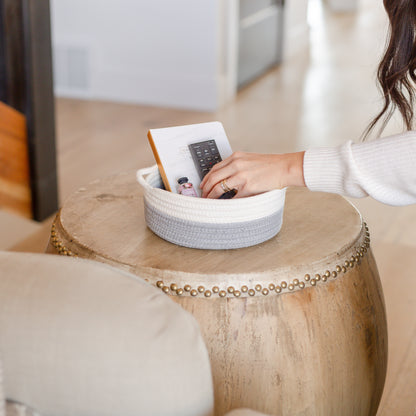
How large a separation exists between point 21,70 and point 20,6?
7.4 inches

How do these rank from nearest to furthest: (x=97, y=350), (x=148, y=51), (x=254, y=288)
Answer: (x=97, y=350)
(x=254, y=288)
(x=148, y=51)

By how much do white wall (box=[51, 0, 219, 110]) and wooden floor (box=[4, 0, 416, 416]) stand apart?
14 cm

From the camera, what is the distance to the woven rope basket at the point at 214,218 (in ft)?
3.02

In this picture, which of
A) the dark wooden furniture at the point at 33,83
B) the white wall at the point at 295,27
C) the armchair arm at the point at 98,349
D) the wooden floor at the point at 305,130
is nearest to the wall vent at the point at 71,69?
the wooden floor at the point at 305,130

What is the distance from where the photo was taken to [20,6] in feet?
6.35

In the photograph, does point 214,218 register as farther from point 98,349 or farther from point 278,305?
point 98,349

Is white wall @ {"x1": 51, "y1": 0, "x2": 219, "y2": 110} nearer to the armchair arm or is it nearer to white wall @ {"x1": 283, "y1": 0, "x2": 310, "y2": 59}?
white wall @ {"x1": 283, "y1": 0, "x2": 310, "y2": 59}

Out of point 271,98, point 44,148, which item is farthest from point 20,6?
point 271,98

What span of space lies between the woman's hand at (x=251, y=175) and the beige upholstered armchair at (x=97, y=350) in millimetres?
242

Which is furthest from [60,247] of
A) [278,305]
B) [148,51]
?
[148,51]

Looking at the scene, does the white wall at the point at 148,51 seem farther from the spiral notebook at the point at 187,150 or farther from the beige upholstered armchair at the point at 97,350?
the beige upholstered armchair at the point at 97,350

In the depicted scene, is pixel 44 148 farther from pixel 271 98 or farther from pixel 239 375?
pixel 271 98

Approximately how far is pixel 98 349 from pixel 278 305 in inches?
11.2

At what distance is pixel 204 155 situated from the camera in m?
1.00
